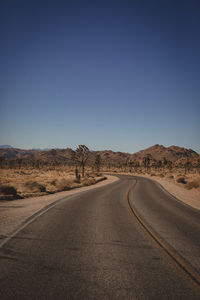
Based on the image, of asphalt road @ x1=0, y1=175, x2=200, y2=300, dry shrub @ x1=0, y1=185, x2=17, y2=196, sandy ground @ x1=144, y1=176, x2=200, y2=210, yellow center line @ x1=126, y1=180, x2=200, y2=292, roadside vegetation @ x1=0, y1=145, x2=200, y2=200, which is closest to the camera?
asphalt road @ x1=0, y1=175, x2=200, y2=300

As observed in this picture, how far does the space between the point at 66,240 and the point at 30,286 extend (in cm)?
243

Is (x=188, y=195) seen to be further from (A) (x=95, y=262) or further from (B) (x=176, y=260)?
(A) (x=95, y=262)

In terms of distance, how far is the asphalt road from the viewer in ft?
10.9

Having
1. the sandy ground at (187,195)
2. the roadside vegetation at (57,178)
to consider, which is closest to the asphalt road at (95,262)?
the sandy ground at (187,195)

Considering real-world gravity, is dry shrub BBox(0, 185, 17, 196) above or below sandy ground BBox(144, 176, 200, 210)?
above

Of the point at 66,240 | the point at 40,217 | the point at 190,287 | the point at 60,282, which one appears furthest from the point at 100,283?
the point at 40,217

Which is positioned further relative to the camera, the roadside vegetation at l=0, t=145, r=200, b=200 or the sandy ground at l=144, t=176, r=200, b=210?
the roadside vegetation at l=0, t=145, r=200, b=200

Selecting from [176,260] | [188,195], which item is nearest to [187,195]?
[188,195]

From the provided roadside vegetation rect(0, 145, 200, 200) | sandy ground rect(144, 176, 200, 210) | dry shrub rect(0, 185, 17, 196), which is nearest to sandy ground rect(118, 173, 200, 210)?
sandy ground rect(144, 176, 200, 210)

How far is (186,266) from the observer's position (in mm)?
4230

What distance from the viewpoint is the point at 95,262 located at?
4402mm

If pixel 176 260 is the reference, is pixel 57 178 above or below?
below

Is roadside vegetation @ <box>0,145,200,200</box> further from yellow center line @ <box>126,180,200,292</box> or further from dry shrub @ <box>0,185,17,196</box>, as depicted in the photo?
yellow center line @ <box>126,180,200,292</box>

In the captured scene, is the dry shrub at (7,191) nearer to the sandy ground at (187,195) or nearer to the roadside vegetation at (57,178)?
the roadside vegetation at (57,178)
